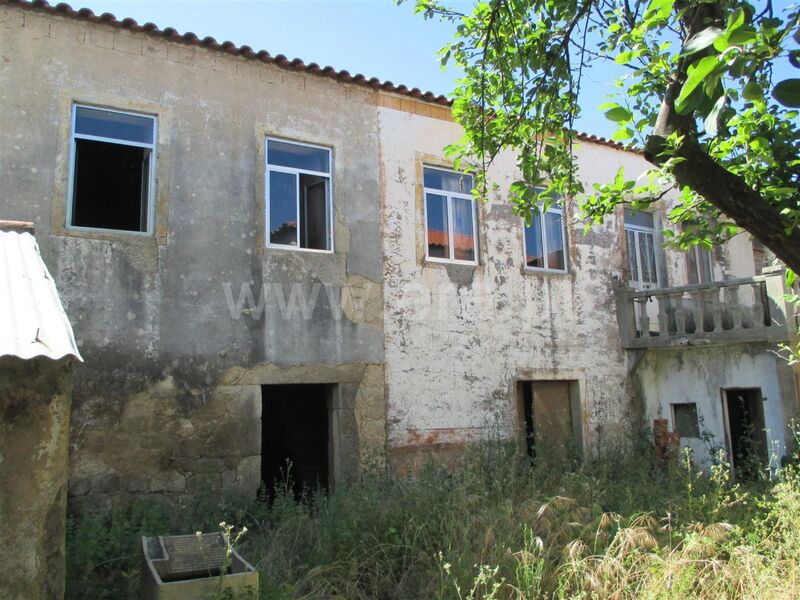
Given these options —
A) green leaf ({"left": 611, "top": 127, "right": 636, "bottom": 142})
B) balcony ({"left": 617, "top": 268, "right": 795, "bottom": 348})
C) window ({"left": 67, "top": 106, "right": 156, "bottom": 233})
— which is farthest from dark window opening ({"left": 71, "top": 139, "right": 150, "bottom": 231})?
balcony ({"left": 617, "top": 268, "right": 795, "bottom": 348})

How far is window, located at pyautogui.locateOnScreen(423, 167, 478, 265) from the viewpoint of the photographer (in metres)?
10.6

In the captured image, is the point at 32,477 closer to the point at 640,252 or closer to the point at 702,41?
the point at 702,41

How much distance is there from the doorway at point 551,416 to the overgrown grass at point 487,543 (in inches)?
120

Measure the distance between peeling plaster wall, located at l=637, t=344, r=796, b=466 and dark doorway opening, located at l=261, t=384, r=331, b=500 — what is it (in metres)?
5.82

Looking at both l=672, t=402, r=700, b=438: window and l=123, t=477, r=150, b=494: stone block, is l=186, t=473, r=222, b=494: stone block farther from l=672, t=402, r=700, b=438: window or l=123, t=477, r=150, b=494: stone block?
l=672, t=402, r=700, b=438: window

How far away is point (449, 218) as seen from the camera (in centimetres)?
1088

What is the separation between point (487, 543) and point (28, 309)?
13.1ft

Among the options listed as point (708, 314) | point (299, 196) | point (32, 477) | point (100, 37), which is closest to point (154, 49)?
point (100, 37)

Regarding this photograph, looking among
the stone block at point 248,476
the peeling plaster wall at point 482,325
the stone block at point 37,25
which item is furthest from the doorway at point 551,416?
the stone block at point 37,25

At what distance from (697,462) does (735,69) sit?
10.3 metres

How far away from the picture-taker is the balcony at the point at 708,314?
10719mm

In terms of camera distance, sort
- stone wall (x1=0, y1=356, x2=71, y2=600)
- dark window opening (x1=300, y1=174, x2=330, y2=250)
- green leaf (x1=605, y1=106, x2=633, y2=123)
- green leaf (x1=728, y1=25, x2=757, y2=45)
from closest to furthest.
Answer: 1. green leaf (x1=728, y1=25, x2=757, y2=45)
2. stone wall (x1=0, y1=356, x2=71, y2=600)
3. green leaf (x1=605, y1=106, x2=633, y2=123)
4. dark window opening (x1=300, y1=174, x2=330, y2=250)

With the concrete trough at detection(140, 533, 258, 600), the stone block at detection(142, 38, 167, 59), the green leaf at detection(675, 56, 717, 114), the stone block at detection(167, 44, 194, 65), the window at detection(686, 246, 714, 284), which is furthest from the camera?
the window at detection(686, 246, 714, 284)

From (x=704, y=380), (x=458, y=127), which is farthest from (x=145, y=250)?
(x=704, y=380)
